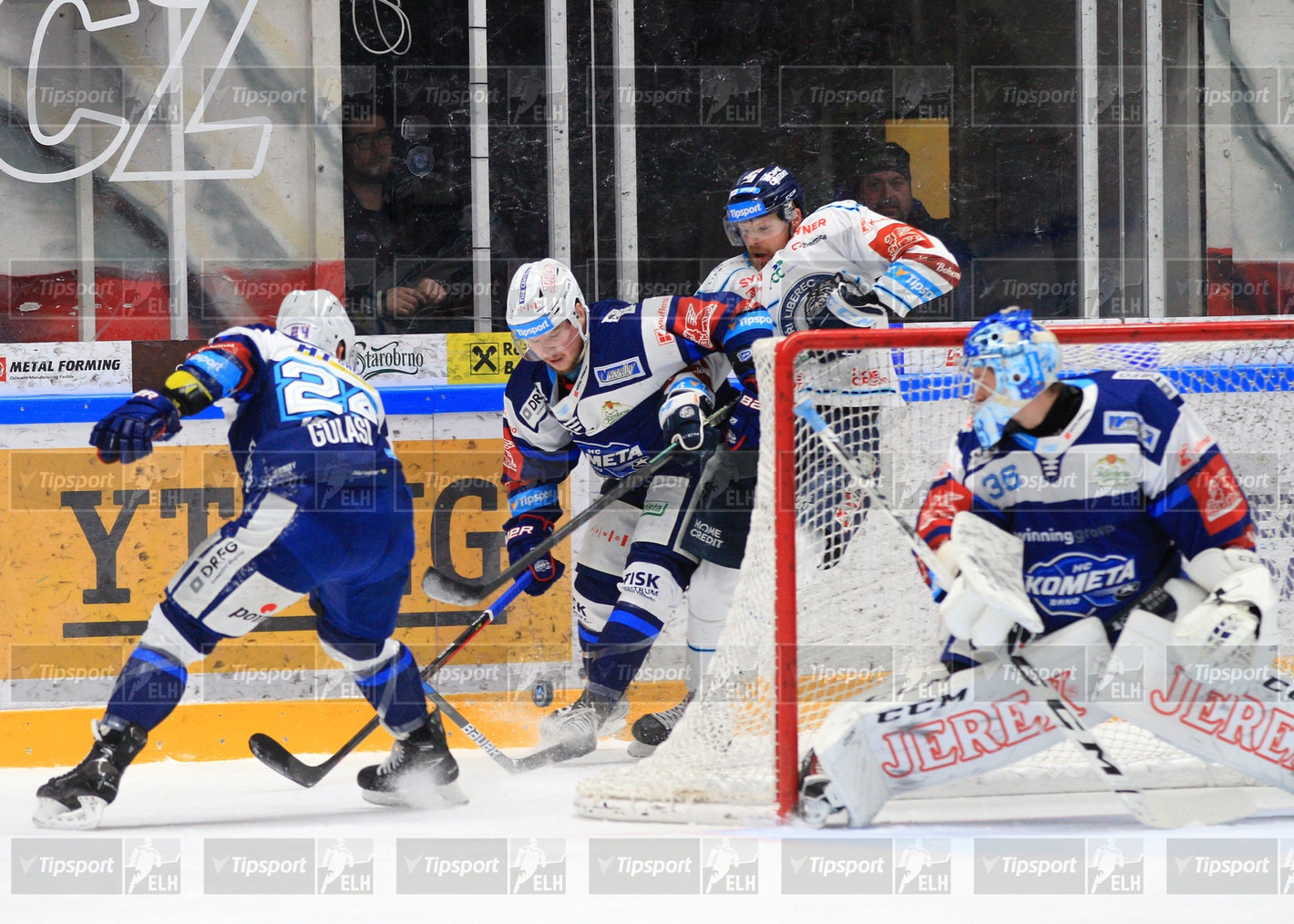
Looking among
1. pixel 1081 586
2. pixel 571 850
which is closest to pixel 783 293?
pixel 1081 586

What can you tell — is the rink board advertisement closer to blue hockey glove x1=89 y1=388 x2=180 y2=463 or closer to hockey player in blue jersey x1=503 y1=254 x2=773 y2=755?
hockey player in blue jersey x1=503 y1=254 x2=773 y2=755

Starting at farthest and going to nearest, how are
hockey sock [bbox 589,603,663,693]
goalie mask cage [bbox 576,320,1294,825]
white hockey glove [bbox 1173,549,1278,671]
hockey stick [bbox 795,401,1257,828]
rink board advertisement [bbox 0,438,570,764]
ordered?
rink board advertisement [bbox 0,438,570,764] → hockey sock [bbox 589,603,663,693] → goalie mask cage [bbox 576,320,1294,825] → hockey stick [bbox 795,401,1257,828] → white hockey glove [bbox 1173,549,1278,671]

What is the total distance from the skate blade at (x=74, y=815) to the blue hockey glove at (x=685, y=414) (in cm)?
143

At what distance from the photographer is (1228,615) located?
7.67 ft

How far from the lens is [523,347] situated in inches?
150
